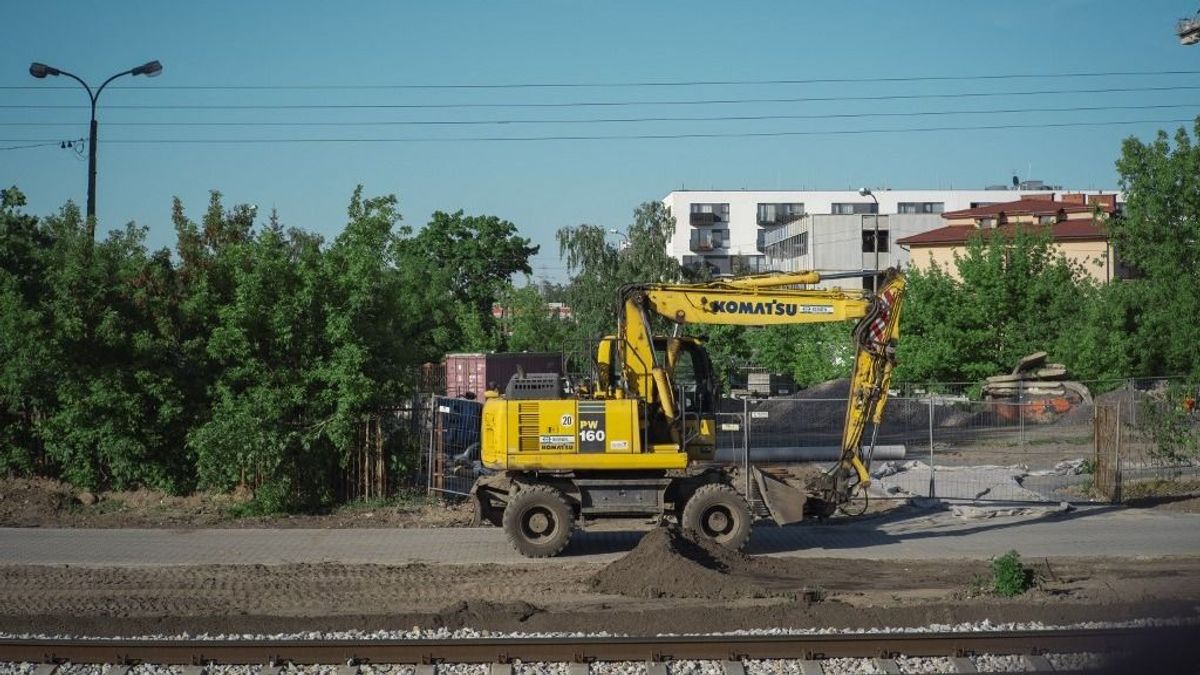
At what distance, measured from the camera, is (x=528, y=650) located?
33.9ft

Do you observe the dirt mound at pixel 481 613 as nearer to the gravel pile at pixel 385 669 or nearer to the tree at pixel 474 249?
the gravel pile at pixel 385 669

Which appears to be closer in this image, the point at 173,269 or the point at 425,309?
the point at 173,269

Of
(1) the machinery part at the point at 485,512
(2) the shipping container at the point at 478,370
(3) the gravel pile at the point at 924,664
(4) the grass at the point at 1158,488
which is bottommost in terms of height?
(3) the gravel pile at the point at 924,664

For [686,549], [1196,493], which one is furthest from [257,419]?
[1196,493]

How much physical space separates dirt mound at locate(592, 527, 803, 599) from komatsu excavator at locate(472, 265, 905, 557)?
1.10 m

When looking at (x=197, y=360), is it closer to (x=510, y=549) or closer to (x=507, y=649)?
(x=510, y=549)

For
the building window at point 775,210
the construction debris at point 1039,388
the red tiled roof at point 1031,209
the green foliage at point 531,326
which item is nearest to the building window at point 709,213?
the building window at point 775,210

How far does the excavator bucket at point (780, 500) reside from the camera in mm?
16281

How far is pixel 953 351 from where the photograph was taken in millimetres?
41812

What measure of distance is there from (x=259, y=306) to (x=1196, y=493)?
56.8ft

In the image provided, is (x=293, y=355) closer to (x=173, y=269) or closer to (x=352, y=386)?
(x=352, y=386)

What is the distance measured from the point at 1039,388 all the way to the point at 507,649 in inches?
1208

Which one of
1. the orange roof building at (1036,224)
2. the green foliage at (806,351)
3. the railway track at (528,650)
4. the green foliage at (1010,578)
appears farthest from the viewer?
the orange roof building at (1036,224)

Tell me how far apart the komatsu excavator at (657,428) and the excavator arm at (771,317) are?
0.06ft
